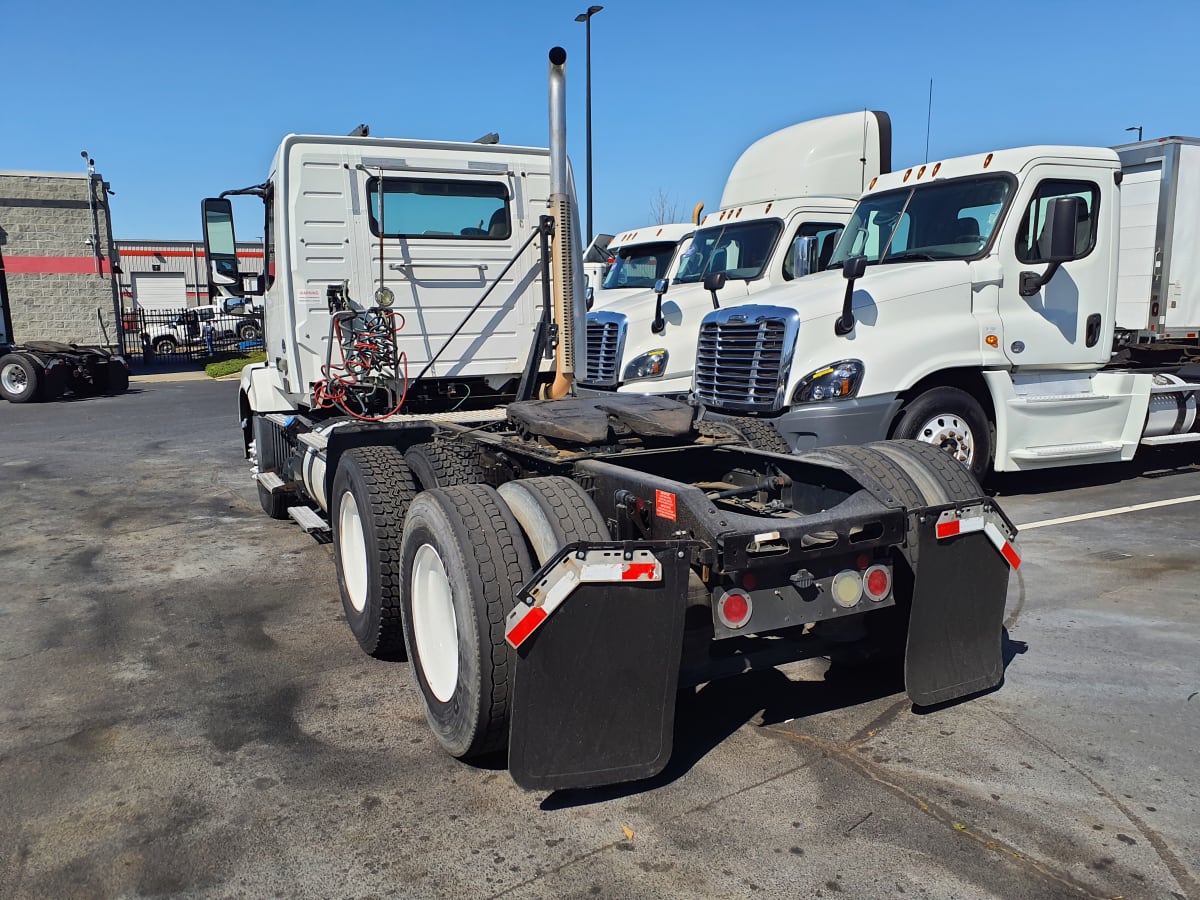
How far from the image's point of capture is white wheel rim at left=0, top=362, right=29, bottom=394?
1998cm

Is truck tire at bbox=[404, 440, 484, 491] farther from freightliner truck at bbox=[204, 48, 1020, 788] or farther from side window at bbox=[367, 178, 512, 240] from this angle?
side window at bbox=[367, 178, 512, 240]

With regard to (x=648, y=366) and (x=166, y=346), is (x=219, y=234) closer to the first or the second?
(x=648, y=366)

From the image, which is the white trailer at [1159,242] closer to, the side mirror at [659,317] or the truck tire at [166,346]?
the side mirror at [659,317]

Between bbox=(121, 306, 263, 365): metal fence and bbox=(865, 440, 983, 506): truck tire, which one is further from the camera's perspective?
bbox=(121, 306, 263, 365): metal fence

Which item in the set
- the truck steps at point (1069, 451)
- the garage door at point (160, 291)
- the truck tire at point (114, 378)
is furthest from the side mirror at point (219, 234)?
the garage door at point (160, 291)

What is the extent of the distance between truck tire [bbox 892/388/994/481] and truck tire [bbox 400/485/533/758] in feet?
16.1

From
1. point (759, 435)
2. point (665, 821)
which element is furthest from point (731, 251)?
point (665, 821)

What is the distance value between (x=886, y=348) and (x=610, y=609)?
534 centimetres

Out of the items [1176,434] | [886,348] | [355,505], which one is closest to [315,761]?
[355,505]

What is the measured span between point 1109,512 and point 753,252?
486 cm

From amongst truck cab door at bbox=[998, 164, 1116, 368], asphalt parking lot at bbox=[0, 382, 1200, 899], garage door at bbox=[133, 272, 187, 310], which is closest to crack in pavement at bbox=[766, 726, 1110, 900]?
asphalt parking lot at bbox=[0, 382, 1200, 899]

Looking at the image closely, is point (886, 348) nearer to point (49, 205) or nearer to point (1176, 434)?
point (1176, 434)

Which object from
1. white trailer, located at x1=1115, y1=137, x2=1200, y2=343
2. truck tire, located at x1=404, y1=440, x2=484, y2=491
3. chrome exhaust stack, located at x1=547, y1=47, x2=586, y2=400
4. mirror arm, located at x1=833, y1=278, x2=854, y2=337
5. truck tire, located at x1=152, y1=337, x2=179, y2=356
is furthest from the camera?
truck tire, located at x1=152, y1=337, x2=179, y2=356

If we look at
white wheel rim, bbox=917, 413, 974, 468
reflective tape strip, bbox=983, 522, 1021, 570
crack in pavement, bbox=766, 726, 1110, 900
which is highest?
reflective tape strip, bbox=983, 522, 1021, 570
